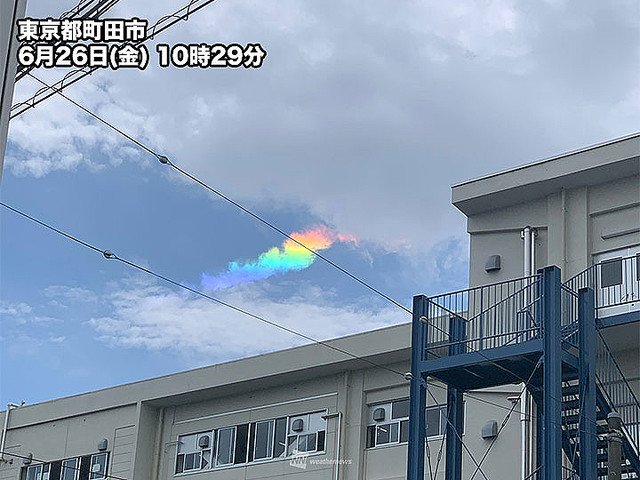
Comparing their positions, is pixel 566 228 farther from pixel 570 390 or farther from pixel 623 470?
pixel 623 470

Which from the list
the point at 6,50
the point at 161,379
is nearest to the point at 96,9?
the point at 6,50

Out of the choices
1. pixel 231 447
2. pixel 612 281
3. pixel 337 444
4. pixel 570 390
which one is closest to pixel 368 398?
pixel 337 444

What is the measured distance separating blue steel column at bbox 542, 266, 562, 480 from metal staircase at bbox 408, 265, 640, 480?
2 cm

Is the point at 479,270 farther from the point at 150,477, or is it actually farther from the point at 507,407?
the point at 150,477

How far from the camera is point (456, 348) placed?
2066cm

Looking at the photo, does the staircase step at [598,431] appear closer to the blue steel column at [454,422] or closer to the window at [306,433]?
the blue steel column at [454,422]

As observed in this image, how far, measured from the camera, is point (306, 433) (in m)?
27.5

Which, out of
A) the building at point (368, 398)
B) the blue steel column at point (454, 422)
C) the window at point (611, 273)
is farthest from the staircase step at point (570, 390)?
the window at point (611, 273)

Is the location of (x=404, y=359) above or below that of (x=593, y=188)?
below

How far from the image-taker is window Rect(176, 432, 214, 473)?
29603 millimetres

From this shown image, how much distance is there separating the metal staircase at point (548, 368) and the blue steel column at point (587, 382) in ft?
0.05

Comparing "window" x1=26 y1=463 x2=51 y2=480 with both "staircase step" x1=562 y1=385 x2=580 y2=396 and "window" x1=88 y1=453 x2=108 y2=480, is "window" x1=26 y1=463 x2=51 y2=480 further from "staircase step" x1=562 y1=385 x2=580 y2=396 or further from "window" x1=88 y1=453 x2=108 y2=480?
"staircase step" x1=562 y1=385 x2=580 y2=396

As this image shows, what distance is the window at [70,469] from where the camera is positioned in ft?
106

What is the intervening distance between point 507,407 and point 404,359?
359cm
